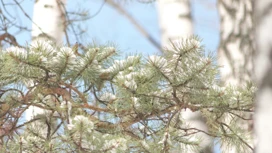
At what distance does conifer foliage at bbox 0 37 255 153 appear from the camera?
4.55ft

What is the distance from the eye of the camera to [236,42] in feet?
Result: 8.74

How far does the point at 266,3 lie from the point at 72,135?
948 mm

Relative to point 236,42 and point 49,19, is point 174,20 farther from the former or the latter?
point 49,19

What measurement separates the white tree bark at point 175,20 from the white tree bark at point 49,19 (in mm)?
564

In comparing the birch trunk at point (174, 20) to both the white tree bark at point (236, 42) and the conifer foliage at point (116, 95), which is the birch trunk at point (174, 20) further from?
the conifer foliage at point (116, 95)

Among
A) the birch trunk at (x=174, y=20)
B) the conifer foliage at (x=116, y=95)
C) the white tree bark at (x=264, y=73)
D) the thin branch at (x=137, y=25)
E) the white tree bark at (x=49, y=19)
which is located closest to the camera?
the white tree bark at (x=264, y=73)

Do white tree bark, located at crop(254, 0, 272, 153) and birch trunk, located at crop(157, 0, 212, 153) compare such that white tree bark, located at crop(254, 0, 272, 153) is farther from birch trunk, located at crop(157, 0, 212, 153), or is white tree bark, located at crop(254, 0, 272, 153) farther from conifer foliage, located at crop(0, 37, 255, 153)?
birch trunk, located at crop(157, 0, 212, 153)

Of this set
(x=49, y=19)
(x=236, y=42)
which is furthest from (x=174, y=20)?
(x=49, y=19)

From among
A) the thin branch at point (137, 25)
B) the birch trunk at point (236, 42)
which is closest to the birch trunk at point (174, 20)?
the birch trunk at point (236, 42)

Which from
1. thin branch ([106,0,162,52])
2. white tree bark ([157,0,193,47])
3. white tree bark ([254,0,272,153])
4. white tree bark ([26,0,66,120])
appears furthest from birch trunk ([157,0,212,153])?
thin branch ([106,0,162,52])

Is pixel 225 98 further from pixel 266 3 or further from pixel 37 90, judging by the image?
pixel 266 3

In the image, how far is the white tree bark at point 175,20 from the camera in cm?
224

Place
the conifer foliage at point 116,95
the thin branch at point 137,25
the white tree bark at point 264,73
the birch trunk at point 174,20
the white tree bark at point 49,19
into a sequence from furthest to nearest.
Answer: the thin branch at point 137,25 → the white tree bark at point 49,19 → the birch trunk at point 174,20 → the conifer foliage at point 116,95 → the white tree bark at point 264,73

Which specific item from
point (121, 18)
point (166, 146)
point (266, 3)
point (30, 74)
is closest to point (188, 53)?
point (166, 146)
